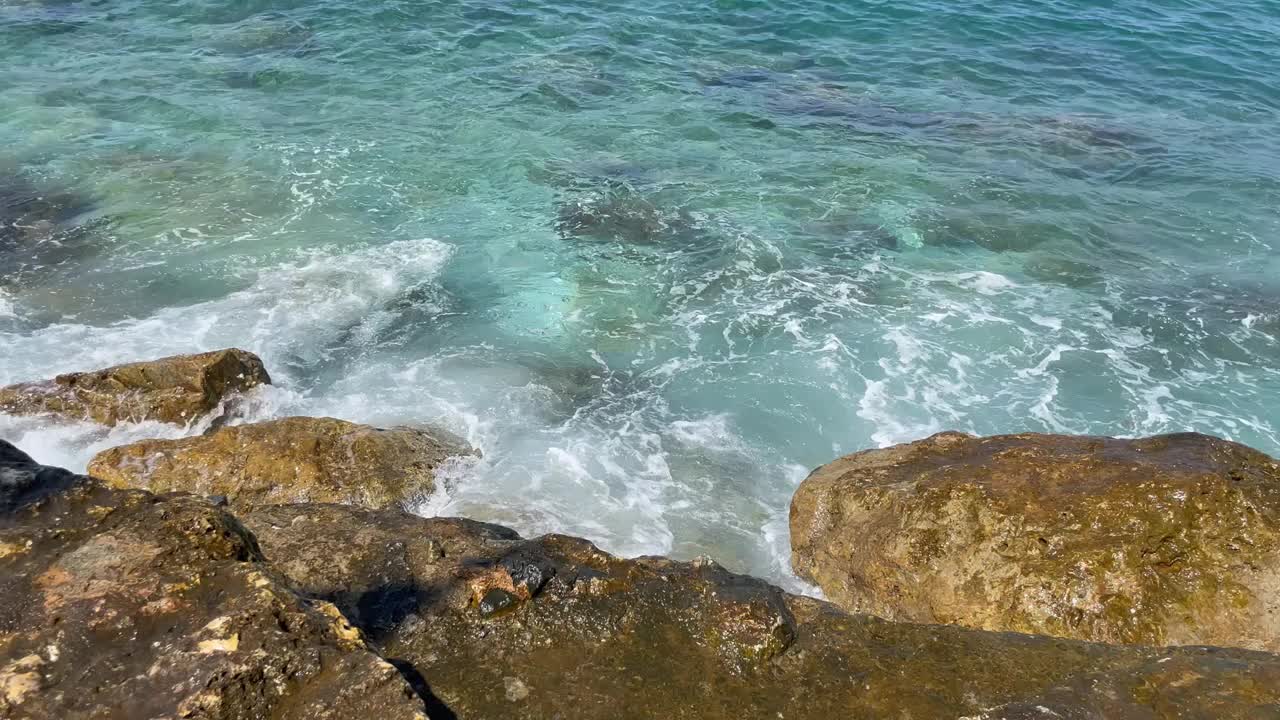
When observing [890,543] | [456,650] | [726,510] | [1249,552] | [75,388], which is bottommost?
[726,510]

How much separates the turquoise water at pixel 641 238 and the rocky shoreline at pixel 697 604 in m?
2.91

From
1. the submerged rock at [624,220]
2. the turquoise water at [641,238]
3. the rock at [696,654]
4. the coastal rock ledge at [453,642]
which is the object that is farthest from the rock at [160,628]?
the submerged rock at [624,220]

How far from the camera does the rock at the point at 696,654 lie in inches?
174

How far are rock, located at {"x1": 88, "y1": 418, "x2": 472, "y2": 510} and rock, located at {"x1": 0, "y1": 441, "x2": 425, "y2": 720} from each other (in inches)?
201

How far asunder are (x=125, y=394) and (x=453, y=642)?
8087 millimetres

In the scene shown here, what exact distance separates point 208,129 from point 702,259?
1141 centimetres

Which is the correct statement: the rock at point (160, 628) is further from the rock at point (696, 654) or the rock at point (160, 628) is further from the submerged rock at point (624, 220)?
the submerged rock at point (624, 220)

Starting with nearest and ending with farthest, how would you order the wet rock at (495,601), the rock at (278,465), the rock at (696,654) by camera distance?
the rock at (696,654), the wet rock at (495,601), the rock at (278,465)

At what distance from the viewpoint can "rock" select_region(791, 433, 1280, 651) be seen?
6.81 meters

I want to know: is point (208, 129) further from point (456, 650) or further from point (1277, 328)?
point (1277, 328)

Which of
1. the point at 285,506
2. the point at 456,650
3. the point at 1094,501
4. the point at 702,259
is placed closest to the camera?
the point at 456,650

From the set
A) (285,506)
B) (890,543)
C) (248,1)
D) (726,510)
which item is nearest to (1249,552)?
(890,543)

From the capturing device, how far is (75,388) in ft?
35.7

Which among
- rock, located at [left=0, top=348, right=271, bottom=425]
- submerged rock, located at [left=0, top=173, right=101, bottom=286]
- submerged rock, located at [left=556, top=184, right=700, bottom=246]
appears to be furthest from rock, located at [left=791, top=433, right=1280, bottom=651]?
submerged rock, located at [left=0, top=173, right=101, bottom=286]
